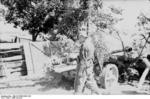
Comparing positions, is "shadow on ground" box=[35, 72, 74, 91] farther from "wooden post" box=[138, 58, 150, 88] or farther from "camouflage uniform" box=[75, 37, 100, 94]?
"wooden post" box=[138, 58, 150, 88]

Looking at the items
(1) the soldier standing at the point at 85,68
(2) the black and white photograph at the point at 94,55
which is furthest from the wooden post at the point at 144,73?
(1) the soldier standing at the point at 85,68

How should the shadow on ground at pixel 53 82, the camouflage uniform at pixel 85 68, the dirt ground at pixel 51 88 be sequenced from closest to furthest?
the camouflage uniform at pixel 85 68
the dirt ground at pixel 51 88
the shadow on ground at pixel 53 82

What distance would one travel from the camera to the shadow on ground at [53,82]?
6.88m

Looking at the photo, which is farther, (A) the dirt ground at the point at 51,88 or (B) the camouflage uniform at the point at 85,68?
(A) the dirt ground at the point at 51,88

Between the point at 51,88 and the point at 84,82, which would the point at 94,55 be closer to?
the point at 51,88

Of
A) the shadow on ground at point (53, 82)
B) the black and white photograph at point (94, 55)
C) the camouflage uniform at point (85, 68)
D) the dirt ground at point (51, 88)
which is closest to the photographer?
the camouflage uniform at point (85, 68)

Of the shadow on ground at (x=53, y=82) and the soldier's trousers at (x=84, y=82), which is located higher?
the soldier's trousers at (x=84, y=82)

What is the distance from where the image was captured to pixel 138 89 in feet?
22.0

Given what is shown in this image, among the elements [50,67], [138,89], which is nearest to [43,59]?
[50,67]

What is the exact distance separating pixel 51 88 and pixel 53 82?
306mm

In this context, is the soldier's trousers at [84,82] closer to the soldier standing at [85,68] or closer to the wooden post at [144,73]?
the soldier standing at [85,68]

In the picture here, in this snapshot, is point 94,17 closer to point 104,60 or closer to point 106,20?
point 106,20

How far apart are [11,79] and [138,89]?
3.44 meters

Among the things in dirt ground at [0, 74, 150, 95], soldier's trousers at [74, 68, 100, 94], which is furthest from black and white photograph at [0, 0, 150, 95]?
soldier's trousers at [74, 68, 100, 94]
